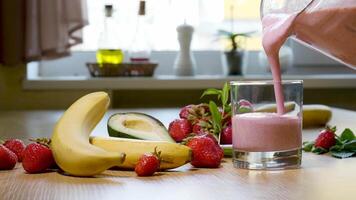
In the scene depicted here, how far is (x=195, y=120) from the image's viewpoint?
43.6 inches

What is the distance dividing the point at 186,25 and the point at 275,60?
1.62 m

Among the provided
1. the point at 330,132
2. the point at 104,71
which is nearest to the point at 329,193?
the point at 330,132

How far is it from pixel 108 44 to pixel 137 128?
1.49m

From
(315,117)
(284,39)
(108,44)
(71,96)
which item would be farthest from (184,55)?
(284,39)

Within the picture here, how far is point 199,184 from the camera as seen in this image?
79cm

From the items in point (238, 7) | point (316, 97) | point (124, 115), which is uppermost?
point (238, 7)

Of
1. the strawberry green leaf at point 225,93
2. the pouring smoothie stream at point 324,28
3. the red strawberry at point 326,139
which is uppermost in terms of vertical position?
the pouring smoothie stream at point 324,28

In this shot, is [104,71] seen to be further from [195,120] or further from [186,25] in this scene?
[195,120]

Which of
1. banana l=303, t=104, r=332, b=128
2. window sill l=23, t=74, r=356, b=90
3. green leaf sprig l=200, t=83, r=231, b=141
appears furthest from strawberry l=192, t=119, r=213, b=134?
window sill l=23, t=74, r=356, b=90

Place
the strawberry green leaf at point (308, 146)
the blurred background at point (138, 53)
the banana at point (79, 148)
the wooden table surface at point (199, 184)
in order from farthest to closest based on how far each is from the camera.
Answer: the blurred background at point (138, 53), the strawberry green leaf at point (308, 146), the banana at point (79, 148), the wooden table surface at point (199, 184)

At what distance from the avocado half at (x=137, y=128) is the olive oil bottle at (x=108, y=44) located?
140cm

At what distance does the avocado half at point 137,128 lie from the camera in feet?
3.27

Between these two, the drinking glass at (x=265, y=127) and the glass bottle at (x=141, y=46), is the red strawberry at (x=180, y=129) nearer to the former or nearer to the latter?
the drinking glass at (x=265, y=127)

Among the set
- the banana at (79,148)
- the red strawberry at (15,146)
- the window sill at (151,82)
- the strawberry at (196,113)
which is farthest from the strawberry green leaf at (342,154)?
the window sill at (151,82)
